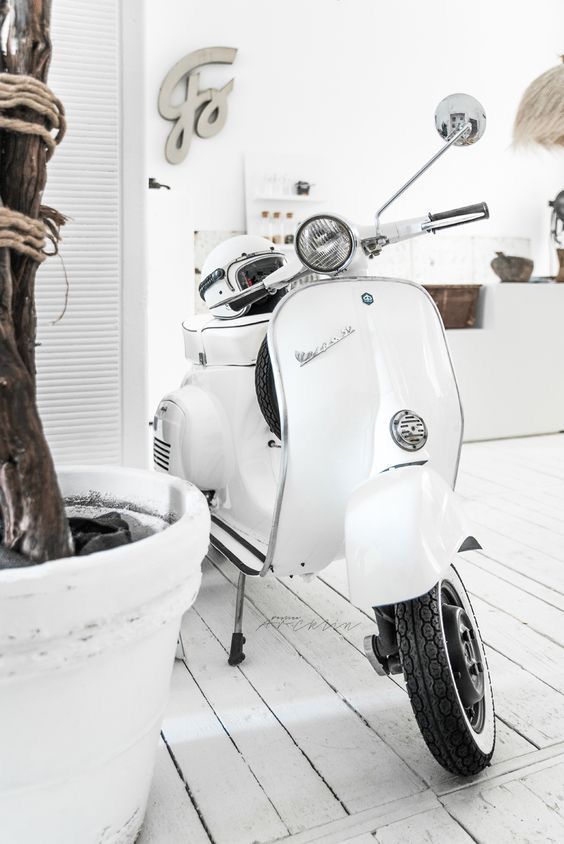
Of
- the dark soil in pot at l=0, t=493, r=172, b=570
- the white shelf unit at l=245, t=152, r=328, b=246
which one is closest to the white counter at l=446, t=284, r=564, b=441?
the white shelf unit at l=245, t=152, r=328, b=246

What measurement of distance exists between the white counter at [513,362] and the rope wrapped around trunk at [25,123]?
11.9 ft

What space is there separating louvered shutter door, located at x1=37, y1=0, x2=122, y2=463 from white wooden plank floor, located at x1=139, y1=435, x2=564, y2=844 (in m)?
0.57

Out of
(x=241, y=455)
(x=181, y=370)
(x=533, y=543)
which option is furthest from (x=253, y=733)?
(x=181, y=370)

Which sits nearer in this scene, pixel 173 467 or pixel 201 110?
pixel 173 467

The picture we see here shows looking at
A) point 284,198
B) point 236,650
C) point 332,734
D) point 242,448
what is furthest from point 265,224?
point 332,734

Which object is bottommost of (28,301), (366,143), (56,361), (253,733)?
(253,733)

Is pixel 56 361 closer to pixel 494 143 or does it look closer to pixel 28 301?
pixel 28 301

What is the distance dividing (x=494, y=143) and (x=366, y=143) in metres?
1.09

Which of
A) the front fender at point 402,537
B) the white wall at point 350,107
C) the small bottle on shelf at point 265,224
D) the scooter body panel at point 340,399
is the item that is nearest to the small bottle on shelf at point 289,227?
the small bottle on shelf at point 265,224

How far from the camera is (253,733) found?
136 cm

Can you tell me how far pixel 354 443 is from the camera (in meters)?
1.43

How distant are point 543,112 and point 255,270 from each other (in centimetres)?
246

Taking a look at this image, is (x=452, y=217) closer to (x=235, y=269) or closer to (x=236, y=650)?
(x=235, y=269)

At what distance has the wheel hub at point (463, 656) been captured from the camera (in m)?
1.21
